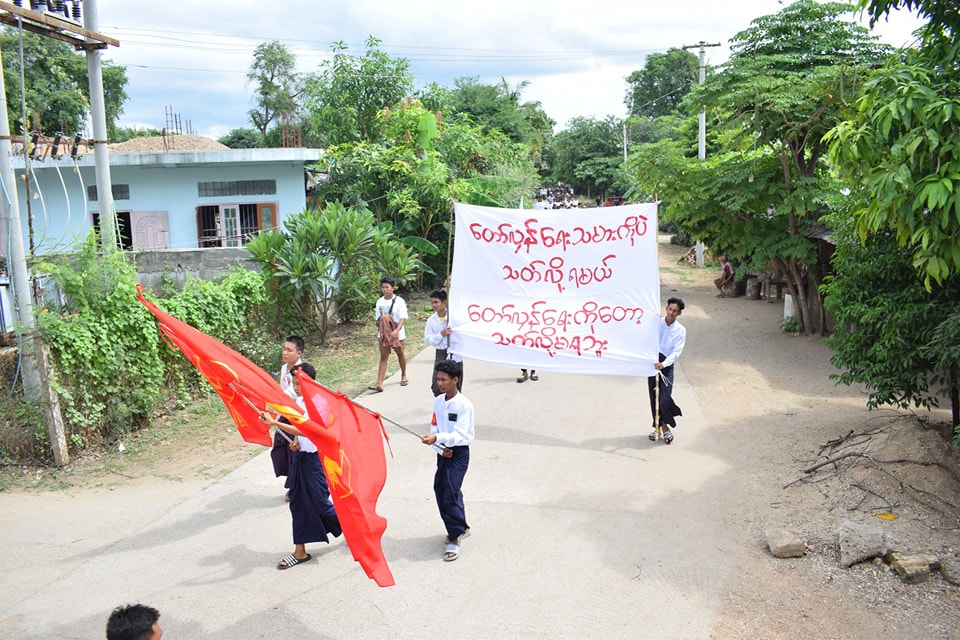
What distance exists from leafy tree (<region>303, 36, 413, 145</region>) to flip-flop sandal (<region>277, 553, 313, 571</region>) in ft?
56.7

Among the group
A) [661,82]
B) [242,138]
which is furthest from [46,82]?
[661,82]

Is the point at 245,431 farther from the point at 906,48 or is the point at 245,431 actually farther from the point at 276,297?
the point at 276,297

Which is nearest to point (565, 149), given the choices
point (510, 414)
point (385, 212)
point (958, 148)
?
point (385, 212)

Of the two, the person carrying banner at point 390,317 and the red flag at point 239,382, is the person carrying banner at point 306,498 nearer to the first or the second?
the red flag at point 239,382

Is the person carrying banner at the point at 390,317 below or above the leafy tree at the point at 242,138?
below

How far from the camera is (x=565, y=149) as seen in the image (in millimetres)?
55719

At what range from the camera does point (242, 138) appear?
48406mm

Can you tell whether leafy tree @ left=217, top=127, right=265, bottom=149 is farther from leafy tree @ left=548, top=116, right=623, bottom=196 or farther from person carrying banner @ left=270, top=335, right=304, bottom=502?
person carrying banner @ left=270, top=335, right=304, bottom=502

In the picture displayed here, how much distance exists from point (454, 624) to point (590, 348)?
12.6ft

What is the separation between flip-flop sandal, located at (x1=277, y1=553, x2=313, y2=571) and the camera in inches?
231

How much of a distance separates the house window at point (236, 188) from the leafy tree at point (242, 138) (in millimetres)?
24003

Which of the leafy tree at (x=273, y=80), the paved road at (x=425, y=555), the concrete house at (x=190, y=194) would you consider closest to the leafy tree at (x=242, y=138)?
the leafy tree at (x=273, y=80)

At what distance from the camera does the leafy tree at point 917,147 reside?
5129 millimetres

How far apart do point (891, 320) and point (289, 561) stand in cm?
589
